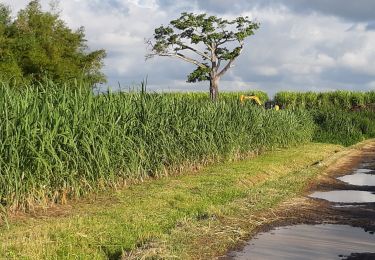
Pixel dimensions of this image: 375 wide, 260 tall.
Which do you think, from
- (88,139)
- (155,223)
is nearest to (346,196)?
(155,223)

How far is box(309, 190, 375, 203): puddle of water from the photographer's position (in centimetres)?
1126

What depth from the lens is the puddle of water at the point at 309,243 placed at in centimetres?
681

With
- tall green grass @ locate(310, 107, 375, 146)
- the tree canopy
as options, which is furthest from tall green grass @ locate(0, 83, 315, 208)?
the tree canopy

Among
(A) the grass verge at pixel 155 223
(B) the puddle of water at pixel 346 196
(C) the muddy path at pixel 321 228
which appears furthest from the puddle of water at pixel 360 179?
(A) the grass verge at pixel 155 223

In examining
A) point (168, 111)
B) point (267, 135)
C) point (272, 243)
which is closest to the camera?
point (272, 243)

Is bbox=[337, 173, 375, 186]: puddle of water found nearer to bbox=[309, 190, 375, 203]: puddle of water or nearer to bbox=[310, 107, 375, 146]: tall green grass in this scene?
bbox=[309, 190, 375, 203]: puddle of water

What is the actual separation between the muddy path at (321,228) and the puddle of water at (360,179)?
0.49m

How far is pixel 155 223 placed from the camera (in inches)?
322

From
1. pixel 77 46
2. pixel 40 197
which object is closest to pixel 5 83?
pixel 40 197

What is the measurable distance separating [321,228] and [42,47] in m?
46.1

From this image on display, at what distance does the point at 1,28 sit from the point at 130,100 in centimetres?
4224

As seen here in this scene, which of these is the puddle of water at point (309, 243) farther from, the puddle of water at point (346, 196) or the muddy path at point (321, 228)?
the puddle of water at point (346, 196)

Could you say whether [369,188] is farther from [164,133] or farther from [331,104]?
[331,104]

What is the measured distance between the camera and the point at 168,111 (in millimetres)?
13148
